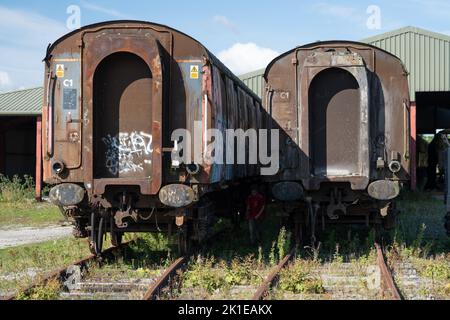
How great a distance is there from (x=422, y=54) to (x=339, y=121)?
48.3 ft

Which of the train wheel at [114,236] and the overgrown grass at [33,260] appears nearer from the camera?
the overgrown grass at [33,260]

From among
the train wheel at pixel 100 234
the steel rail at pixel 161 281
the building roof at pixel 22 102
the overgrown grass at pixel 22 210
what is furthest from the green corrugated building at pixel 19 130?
the steel rail at pixel 161 281

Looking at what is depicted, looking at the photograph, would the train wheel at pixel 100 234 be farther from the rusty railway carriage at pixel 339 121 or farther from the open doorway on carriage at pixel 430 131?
the open doorway on carriage at pixel 430 131

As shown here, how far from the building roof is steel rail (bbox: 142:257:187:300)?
1779 cm

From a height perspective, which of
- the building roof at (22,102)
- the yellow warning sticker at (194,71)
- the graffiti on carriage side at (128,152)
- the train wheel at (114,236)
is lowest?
the train wheel at (114,236)

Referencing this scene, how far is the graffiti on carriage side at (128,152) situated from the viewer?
916 centimetres

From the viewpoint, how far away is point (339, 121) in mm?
10867

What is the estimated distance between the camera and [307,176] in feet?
35.7

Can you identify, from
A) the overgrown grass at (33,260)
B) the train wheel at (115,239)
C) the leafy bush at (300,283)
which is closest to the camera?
the leafy bush at (300,283)

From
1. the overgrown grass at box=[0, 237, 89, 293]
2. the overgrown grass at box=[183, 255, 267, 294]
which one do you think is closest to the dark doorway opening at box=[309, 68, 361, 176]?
the overgrown grass at box=[183, 255, 267, 294]

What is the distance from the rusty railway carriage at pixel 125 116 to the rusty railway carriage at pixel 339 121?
198cm
